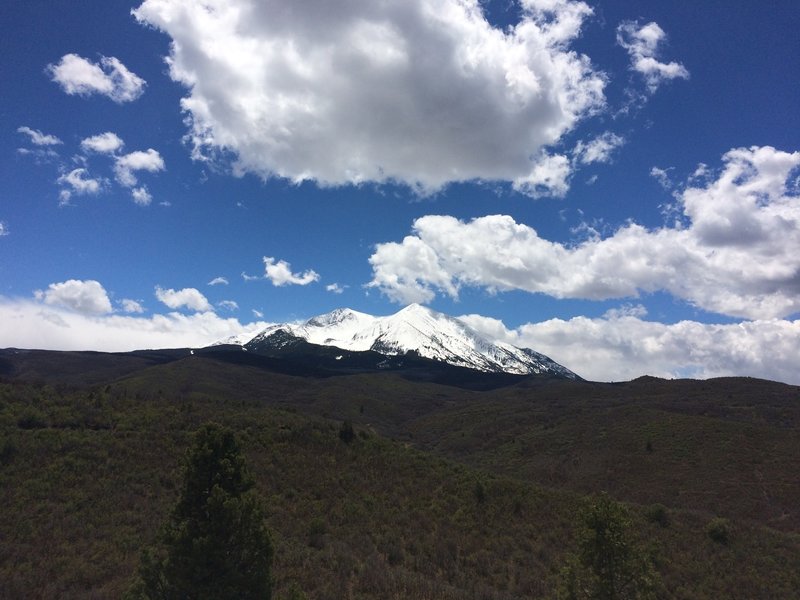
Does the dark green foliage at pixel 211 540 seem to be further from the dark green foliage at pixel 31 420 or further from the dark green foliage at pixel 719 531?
the dark green foliage at pixel 719 531

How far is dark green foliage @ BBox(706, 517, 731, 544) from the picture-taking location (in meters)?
32.4

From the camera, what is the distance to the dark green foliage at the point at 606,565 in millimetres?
18016

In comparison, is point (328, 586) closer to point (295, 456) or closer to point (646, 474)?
point (295, 456)

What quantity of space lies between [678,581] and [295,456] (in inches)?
1068

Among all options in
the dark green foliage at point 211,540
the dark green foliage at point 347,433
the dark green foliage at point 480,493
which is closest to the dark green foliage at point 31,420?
A: the dark green foliage at point 347,433

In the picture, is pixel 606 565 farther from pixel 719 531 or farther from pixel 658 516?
pixel 719 531

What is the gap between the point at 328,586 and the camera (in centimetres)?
1961

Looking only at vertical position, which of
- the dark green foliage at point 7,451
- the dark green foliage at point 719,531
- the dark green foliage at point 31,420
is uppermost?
the dark green foliage at point 31,420

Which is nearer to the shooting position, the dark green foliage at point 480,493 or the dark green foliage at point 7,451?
the dark green foliage at point 7,451

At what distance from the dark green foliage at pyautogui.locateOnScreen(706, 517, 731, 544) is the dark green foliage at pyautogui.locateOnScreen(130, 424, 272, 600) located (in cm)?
3262

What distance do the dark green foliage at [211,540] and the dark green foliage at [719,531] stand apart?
3262cm

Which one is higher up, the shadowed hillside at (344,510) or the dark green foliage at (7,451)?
the dark green foliage at (7,451)

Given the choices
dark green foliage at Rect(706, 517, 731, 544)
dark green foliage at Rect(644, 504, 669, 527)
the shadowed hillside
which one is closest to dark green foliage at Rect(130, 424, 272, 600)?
the shadowed hillside

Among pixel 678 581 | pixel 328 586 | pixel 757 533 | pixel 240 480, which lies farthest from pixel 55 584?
pixel 757 533
